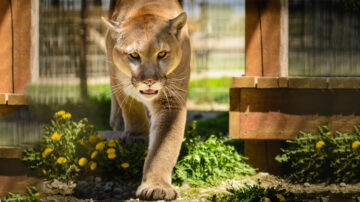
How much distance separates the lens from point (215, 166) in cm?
331

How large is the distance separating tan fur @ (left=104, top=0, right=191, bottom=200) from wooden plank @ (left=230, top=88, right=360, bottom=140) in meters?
0.58

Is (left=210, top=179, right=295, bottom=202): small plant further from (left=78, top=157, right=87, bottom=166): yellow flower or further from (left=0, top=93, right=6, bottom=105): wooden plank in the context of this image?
(left=0, top=93, right=6, bottom=105): wooden plank

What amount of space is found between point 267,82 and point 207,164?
815mm

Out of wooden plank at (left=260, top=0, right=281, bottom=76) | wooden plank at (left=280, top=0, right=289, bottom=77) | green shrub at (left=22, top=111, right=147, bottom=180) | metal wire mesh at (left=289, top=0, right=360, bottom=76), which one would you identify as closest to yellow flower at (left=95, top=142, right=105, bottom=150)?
green shrub at (left=22, top=111, right=147, bottom=180)

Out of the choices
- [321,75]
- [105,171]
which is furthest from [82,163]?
[321,75]

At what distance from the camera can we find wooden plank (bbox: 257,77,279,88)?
11.0 feet

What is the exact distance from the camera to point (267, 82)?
133 inches

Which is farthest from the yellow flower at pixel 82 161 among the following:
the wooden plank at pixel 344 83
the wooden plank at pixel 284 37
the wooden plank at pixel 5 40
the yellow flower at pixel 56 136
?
the wooden plank at pixel 344 83

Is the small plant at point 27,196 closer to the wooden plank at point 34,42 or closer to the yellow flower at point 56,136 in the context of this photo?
the yellow flower at point 56,136

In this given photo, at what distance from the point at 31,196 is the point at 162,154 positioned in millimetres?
899

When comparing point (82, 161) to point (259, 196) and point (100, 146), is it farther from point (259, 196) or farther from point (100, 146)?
point (259, 196)

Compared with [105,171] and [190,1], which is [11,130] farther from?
[190,1]

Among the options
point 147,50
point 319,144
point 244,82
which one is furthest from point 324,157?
point 147,50

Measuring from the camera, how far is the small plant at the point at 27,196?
2.64 metres
